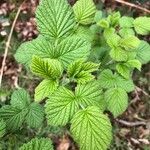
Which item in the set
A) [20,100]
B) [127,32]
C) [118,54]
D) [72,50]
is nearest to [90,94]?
[72,50]

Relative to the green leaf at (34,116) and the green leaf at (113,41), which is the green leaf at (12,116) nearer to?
the green leaf at (34,116)

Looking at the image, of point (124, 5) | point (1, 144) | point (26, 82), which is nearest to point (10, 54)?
point (26, 82)

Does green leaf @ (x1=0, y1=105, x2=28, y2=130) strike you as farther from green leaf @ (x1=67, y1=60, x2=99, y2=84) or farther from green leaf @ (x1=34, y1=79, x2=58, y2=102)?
green leaf @ (x1=67, y1=60, x2=99, y2=84)

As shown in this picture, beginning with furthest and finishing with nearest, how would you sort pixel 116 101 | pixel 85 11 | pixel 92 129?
1. pixel 116 101
2. pixel 85 11
3. pixel 92 129

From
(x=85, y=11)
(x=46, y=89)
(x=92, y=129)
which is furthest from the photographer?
(x=85, y=11)

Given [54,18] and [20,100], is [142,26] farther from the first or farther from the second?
[20,100]

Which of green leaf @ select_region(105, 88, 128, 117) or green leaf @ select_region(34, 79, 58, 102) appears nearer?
green leaf @ select_region(34, 79, 58, 102)

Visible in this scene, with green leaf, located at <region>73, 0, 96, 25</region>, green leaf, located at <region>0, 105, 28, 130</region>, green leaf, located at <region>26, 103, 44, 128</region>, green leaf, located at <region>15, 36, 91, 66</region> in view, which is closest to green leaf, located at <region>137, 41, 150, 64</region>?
green leaf, located at <region>73, 0, 96, 25</region>
